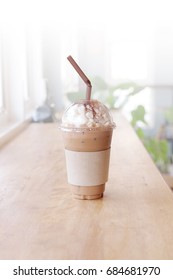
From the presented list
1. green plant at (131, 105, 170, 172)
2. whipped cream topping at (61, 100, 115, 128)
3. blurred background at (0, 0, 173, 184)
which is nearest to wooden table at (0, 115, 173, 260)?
whipped cream topping at (61, 100, 115, 128)

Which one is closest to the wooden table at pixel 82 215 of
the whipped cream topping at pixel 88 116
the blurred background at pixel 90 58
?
the whipped cream topping at pixel 88 116

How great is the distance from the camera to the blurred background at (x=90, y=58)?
2.69 m

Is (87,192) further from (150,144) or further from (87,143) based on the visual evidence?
(150,144)

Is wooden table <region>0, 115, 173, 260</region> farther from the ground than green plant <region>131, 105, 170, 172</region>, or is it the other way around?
wooden table <region>0, 115, 173, 260</region>

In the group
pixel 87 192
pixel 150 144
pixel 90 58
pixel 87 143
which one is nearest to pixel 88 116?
pixel 87 143

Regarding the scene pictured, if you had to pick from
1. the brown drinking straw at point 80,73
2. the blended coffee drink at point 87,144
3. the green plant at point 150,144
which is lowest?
the green plant at point 150,144

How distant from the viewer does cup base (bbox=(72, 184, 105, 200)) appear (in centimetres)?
102

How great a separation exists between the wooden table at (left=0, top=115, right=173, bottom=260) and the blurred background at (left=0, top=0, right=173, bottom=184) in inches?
39.9

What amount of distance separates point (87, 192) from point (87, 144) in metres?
0.12

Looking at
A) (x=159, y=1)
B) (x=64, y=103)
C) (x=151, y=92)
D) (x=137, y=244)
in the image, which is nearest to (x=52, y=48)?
(x=64, y=103)

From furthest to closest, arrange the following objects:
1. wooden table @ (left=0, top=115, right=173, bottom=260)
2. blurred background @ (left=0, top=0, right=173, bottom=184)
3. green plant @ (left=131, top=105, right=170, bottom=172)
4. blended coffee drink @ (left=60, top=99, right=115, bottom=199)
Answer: green plant @ (left=131, top=105, right=170, bottom=172), blurred background @ (left=0, top=0, right=173, bottom=184), blended coffee drink @ (left=60, top=99, right=115, bottom=199), wooden table @ (left=0, top=115, right=173, bottom=260)

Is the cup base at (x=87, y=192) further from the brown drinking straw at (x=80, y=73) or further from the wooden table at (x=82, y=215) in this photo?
the brown drinking straw at (x=80, y=73)

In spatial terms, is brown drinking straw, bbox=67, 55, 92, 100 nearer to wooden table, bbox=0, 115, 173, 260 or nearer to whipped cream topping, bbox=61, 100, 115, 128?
whipped cream topping, bbox=61, 100, 115, 128

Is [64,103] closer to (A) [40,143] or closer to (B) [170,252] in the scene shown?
(A) [40,143]
